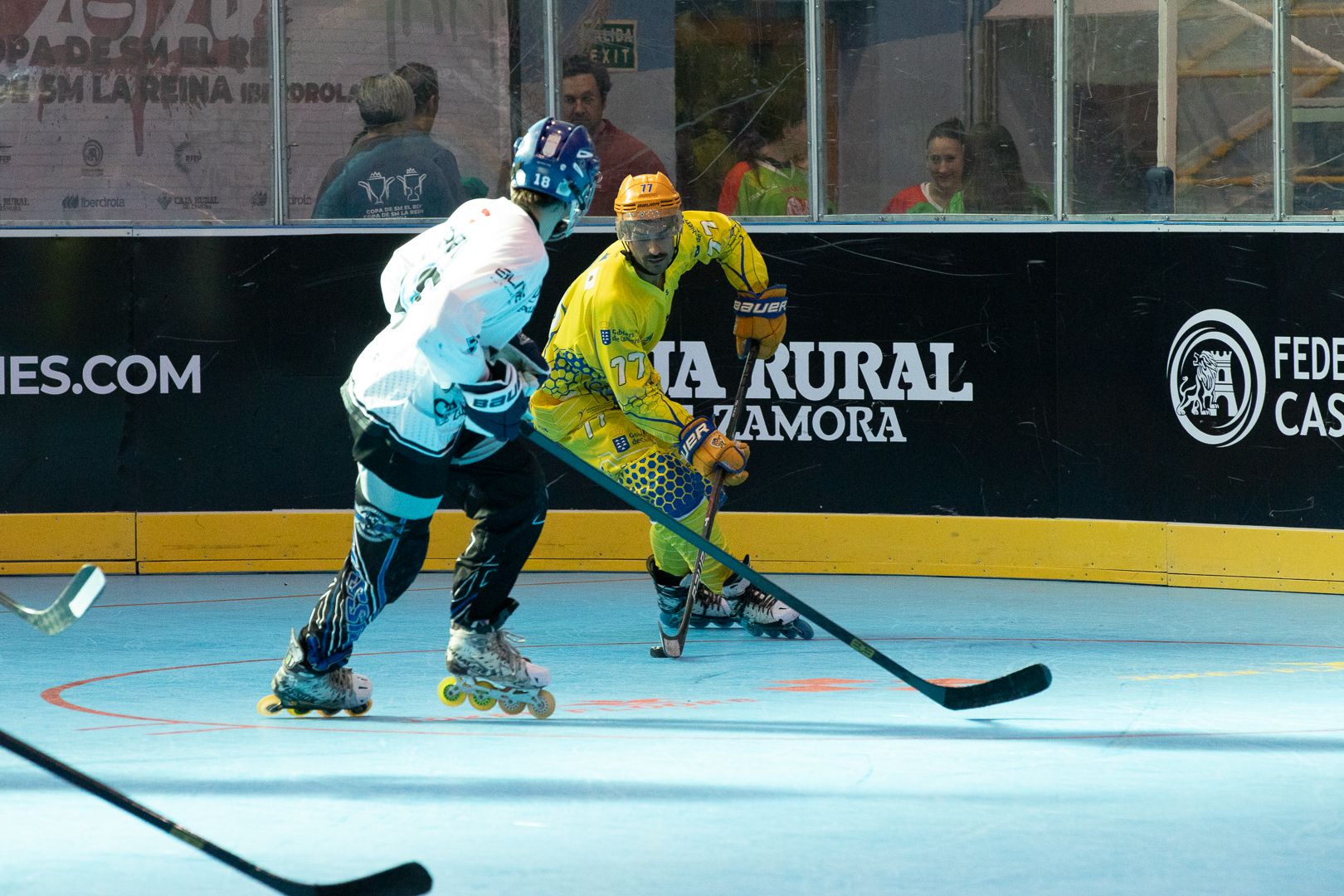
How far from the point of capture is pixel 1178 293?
7477mm

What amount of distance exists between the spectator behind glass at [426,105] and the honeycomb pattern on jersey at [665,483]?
8.05 ft

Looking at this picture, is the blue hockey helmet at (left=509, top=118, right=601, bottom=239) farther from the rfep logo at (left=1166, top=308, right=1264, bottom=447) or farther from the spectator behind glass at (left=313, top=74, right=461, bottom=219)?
the rfep logo at (left=1166, top=308, right=1264, bottom=447)

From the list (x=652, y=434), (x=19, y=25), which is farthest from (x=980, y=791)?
(x=19, y=25)

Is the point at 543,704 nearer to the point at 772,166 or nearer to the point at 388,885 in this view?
the point at 388,885

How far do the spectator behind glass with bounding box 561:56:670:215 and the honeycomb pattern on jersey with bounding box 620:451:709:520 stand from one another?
2.29 m

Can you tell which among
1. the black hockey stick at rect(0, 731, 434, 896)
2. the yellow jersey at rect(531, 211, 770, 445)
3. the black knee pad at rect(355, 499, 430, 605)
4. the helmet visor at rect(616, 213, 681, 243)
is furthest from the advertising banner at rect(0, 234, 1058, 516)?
the black hockey stick at rect(0, 731, 434, 896)

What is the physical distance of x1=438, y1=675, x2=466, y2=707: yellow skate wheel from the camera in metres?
4.98

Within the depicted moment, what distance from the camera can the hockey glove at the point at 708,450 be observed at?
5871mm

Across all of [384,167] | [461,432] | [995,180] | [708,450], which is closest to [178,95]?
[384,167]

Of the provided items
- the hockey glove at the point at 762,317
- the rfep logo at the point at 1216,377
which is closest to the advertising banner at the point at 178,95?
the hockey glove at the point at 762,317

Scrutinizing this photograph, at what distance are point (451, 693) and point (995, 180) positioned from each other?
3959 mm

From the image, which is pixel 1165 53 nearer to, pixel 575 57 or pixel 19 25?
pixel 575 57

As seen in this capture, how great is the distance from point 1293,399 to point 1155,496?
0.70m

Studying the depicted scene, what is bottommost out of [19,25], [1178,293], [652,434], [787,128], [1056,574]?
[1056,574]
